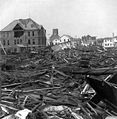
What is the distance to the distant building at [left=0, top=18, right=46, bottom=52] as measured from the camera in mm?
76312

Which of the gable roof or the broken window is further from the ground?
the gable roof

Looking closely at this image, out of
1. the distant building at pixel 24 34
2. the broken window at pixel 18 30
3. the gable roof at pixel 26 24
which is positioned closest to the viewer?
the distant building at pixel 24 34

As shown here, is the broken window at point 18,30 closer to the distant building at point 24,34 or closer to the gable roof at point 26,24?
the distant building at point 24,34

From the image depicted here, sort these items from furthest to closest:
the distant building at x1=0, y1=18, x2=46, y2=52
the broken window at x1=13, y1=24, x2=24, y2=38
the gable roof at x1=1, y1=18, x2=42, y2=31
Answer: the broken window at x1=13, y1=24, x2=24, y2=38
the gable roof at x1=1, y1=18, x2=42, y2=31
the distant building at x1=0, y1=18, x2=46, y2=52

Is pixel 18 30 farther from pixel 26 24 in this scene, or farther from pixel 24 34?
pixel 26 24

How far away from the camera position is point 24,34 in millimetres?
76938

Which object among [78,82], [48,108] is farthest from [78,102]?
[78,82]

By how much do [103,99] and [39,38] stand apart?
70.6 m

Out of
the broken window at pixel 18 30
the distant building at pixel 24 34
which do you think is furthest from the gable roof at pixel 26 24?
the broken window at pixel 18 30

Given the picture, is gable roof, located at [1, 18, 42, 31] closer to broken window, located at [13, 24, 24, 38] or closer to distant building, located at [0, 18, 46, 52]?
distant building, located at [0, 18, 46, 52]

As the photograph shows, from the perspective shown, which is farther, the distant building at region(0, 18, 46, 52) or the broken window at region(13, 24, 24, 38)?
the broken window at region(13, 24, 24, 38)

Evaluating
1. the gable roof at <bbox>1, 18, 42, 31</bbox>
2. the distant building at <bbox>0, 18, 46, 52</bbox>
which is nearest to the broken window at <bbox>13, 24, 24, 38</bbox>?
the distant building at <bbox>0, 18, 46, 52</bbox>

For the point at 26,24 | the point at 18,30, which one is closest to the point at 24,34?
the point at 18,30

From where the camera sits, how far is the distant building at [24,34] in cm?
7631
